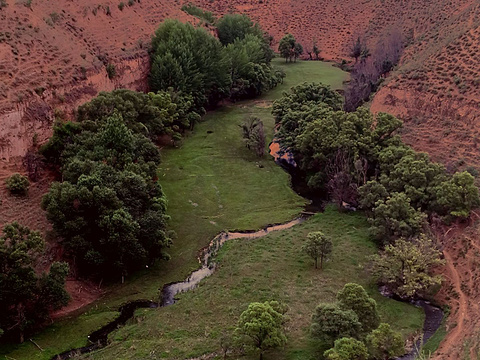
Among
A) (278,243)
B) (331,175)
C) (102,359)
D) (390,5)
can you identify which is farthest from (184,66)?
(390,5)

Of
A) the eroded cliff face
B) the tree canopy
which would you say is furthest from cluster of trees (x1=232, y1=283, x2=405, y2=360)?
the eroded cliff face

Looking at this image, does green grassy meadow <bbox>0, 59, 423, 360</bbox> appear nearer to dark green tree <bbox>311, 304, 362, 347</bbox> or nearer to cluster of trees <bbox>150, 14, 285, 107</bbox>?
dark green tree <bbox>311, 304, 362, 347</bbox>

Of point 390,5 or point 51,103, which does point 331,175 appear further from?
point 390,5

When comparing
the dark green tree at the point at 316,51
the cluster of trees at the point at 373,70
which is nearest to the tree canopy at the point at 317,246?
the cluster of trees at the point at 373,70

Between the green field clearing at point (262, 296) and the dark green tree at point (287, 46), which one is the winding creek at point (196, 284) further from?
the dark green tree at point (287, 46)

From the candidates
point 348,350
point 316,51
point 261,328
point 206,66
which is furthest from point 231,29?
point 348,350
